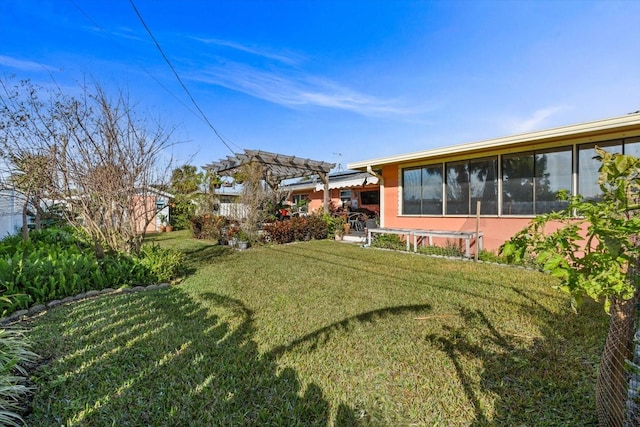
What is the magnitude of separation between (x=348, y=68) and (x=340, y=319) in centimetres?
975

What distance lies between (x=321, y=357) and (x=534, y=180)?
7.20 metres

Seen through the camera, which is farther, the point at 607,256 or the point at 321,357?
the point at 321,357

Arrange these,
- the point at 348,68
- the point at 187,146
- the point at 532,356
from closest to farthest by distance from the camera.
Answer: the point at 532,356 < the point at 187,146 < the point at 348,68

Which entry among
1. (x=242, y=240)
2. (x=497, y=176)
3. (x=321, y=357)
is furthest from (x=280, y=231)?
(x=321, y=357)

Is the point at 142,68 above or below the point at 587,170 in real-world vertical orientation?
above

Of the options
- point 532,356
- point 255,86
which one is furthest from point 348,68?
point 532,356

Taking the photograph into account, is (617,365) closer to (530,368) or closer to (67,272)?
(530,368)

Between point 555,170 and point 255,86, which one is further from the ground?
point 255,86

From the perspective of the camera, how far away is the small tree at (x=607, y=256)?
1341mm

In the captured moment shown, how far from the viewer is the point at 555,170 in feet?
22.7

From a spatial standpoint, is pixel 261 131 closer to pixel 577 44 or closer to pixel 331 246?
pixel 331 246

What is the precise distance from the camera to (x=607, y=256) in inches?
53.7

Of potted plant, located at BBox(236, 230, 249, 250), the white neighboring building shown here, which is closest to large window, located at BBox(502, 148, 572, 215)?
potted plant, located at BBox(236, 230, 249, 250)

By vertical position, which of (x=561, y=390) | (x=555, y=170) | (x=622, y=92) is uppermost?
(x=622, y=92)
